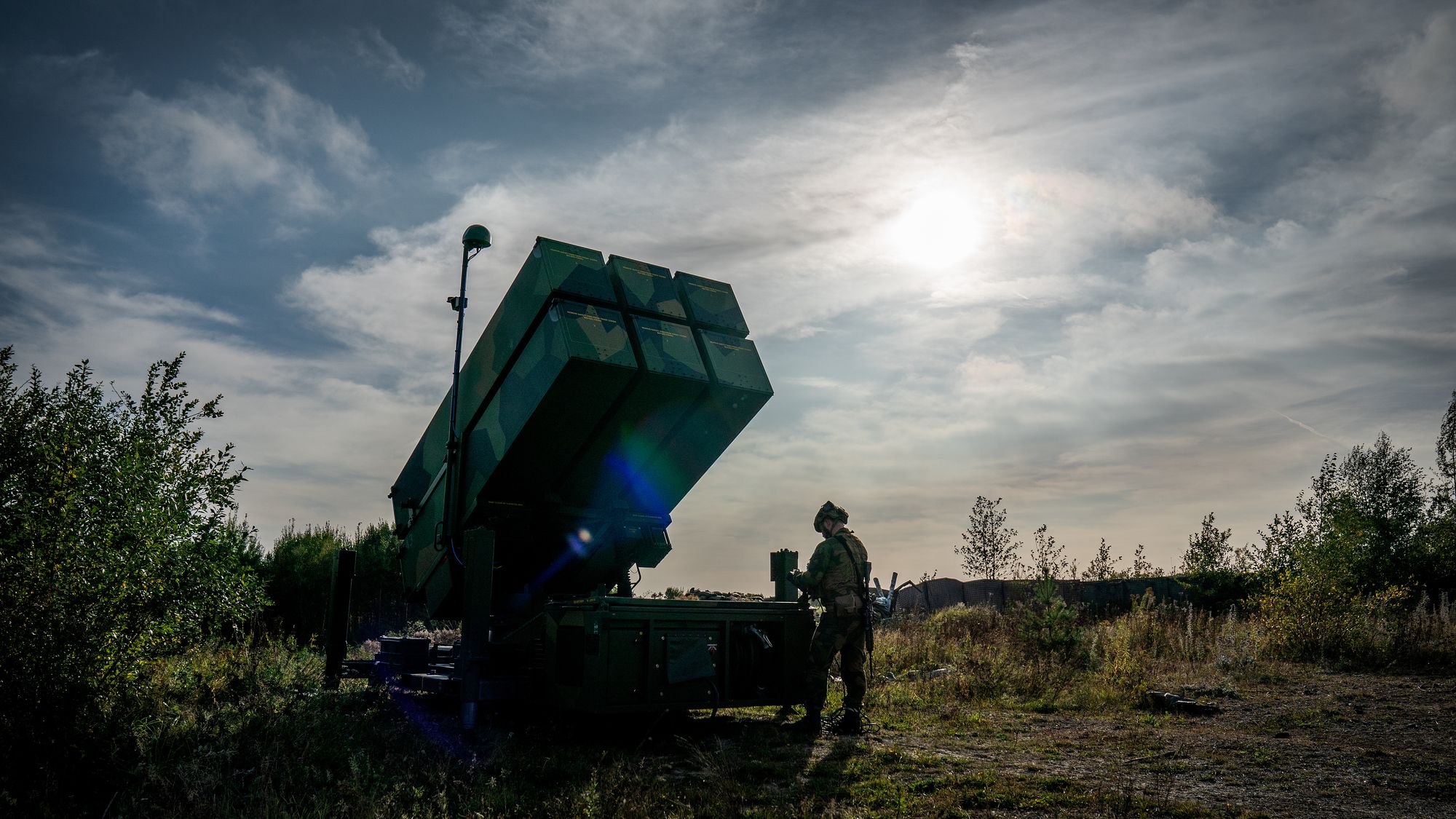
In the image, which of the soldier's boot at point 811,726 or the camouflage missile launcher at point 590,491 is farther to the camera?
the soldier's boot at point 811,726

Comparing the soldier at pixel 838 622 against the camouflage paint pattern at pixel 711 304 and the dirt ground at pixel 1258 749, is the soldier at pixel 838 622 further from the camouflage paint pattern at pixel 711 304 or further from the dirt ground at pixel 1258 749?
the camouflage paint pattern at pixel 711 304

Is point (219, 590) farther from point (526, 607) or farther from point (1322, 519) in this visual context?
point (1322, 519)

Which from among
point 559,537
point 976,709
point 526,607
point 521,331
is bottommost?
point 976,709

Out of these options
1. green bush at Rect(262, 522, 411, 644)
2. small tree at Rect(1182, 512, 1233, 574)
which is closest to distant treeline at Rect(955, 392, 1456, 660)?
small tree at Rect(1182, 512, 1233, 574)

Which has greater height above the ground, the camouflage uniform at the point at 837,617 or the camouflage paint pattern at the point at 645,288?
the camouflage paint pattern at the point at 645,288

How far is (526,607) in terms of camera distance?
807 centimetres

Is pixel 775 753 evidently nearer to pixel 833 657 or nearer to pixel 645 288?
pixel 833 657

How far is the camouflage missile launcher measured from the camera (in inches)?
273

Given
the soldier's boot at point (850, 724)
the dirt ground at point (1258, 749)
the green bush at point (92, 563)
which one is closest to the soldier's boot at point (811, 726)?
the soldier's boot at point (850, 724)

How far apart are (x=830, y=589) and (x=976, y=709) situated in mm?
2507

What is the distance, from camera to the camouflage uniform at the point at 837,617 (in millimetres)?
8078

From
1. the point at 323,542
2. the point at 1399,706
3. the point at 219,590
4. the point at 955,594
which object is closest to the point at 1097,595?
the point at 955,594

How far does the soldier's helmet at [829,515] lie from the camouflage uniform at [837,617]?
21cm

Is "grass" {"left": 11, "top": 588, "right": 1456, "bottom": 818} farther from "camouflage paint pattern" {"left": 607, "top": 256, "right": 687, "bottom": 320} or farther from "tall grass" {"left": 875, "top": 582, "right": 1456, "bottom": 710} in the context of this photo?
"camouflage paint pattern" {"left": 607, "top": 256, "right": 687, "bottom": 320}
